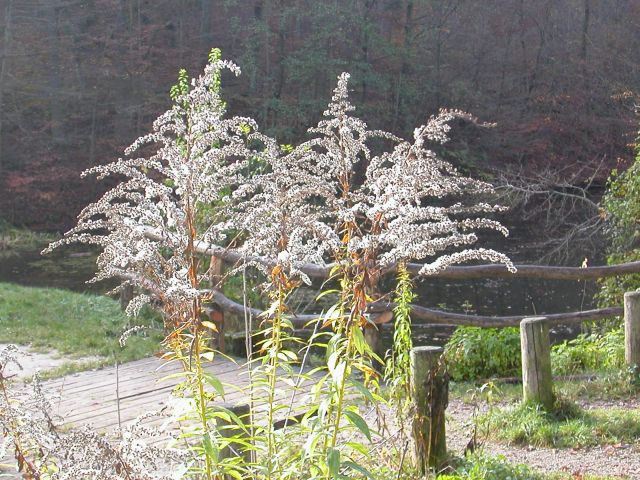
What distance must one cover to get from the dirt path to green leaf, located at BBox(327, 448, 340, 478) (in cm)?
220

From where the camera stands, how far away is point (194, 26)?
31.2m

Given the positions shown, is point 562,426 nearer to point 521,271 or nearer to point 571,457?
point 571,457

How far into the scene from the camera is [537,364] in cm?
544

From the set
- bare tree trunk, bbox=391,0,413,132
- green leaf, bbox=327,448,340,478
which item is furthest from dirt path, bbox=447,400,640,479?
bare tree trunk, bbox=391,0,413,132

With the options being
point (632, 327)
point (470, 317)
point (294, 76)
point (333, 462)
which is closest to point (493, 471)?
point (333, 462)

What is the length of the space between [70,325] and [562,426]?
18.4 ft

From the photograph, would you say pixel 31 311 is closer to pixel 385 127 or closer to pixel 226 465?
pixel 226 465

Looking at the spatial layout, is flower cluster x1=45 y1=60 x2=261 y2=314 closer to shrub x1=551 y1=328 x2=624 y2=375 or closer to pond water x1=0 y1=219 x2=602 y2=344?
shrub x1=551 y1=328 x2=624 y2=375

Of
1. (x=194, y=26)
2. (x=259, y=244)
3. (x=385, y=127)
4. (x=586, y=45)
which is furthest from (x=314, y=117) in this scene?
(x=259, y=244)

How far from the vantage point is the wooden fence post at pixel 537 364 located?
543cm

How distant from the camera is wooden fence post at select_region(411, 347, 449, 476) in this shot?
4.27 metres

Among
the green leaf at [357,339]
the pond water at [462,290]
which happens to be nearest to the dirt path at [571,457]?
the green leaf at [357,339]

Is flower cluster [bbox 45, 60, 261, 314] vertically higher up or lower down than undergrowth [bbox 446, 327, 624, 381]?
higher up

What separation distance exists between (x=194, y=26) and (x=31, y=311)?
890 inches
